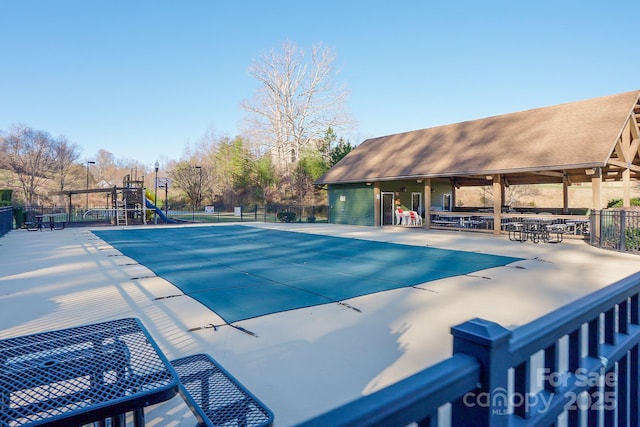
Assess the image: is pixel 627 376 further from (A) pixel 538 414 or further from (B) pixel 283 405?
(B) pixel 283 405

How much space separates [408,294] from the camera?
608 centimetres

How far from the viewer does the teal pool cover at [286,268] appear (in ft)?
19.1

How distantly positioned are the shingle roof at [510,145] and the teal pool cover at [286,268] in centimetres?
596

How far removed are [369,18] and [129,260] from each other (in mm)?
24420

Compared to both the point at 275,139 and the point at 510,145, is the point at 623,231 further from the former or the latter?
the point at 275,139

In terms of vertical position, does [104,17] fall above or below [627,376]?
above

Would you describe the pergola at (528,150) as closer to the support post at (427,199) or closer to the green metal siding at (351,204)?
the support post at (427,199)

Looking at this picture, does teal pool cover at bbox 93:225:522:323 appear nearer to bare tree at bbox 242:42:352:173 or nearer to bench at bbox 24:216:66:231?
bench at bbox 24:216:66:231

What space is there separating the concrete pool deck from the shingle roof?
6.18 m

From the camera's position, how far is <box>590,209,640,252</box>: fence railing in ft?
34.4

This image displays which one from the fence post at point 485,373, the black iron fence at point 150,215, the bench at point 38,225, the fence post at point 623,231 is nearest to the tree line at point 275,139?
the black iron fence at point 150,215

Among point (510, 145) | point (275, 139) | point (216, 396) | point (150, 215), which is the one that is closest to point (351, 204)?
point (510, 145)

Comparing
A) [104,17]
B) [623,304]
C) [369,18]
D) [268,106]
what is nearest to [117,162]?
[268,106]

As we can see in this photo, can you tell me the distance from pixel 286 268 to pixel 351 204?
14366 mm
